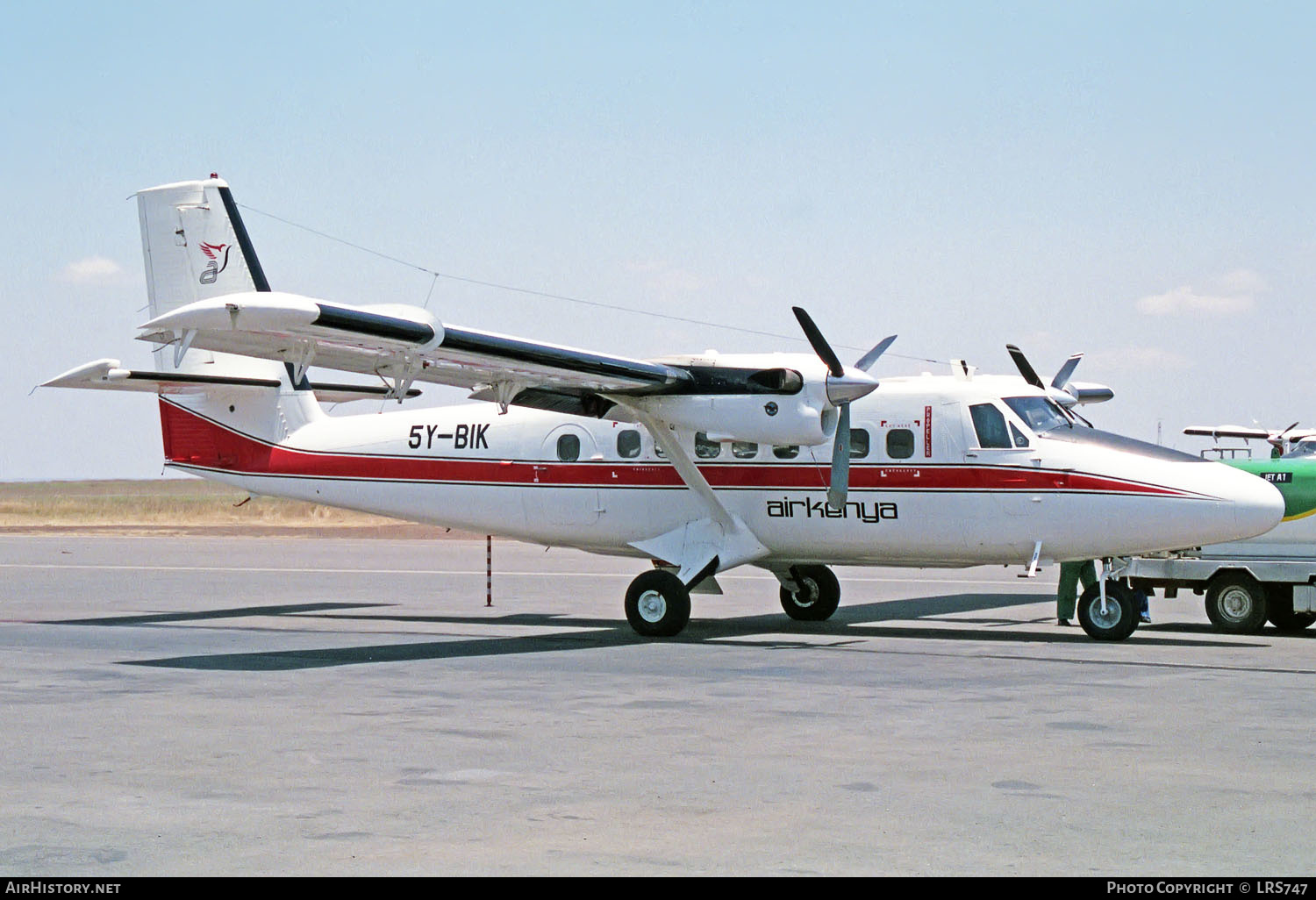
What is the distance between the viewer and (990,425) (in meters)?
16.9

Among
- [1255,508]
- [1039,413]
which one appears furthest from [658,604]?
[1255,508]

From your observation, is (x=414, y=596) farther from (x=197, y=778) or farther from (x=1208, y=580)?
(x=197, y=778)

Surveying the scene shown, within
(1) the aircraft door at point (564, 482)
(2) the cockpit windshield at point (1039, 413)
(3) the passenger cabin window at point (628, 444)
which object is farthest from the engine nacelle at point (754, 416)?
(2) the cockpit windshield at point (1039, 413)

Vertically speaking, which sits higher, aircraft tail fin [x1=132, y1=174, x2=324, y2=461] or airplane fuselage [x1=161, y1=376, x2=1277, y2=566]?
aircraft tail fin [x1=132, y1=174, x2=324, y2=461]

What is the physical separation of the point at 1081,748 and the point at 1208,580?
984 centimetres

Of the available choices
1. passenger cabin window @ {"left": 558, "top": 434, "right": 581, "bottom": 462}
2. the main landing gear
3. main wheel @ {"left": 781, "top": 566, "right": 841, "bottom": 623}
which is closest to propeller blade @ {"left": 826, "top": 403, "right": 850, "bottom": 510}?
the main landing gear

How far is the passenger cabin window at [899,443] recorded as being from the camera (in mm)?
17281

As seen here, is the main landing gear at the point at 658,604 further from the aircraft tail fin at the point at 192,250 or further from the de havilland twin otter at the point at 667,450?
the aircraft tail fin at the point at 192,250

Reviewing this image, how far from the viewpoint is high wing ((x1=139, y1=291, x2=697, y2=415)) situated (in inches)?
514

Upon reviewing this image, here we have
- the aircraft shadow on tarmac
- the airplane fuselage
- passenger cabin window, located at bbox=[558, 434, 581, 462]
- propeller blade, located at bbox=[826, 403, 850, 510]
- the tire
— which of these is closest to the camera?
the aircraft shadow on tarmac

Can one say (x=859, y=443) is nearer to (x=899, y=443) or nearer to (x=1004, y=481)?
(x=899, y=443)

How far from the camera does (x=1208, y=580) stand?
18297 mm

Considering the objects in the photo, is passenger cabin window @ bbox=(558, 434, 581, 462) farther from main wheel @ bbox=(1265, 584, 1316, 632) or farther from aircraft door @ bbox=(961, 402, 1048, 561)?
main wheel @ bbox=(1265, 584, 1316, 632)

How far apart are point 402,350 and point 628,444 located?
180 inches
